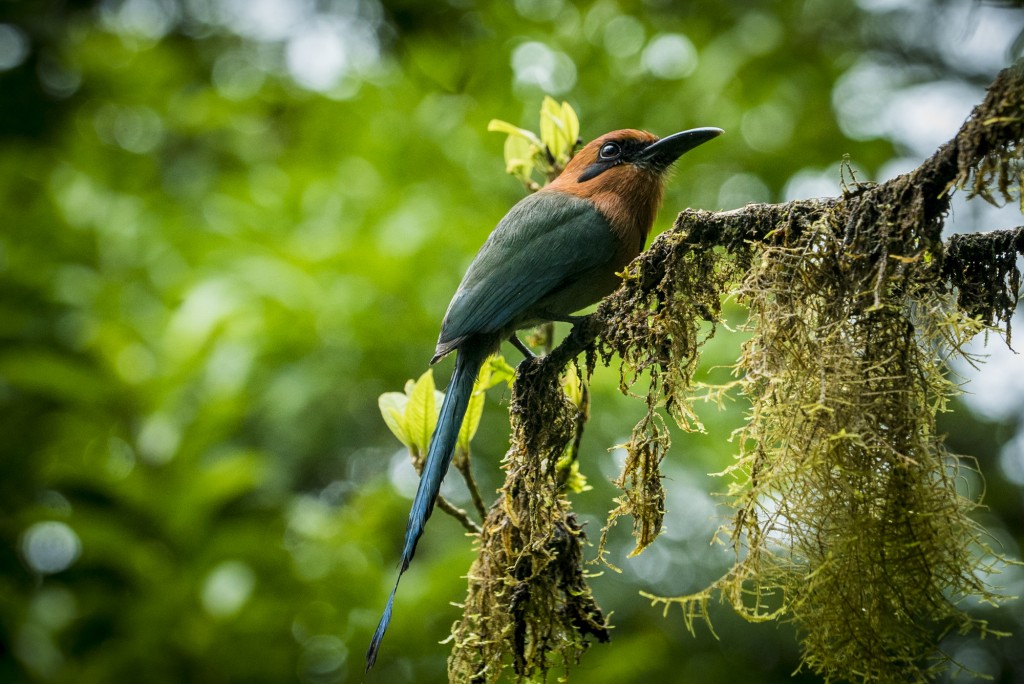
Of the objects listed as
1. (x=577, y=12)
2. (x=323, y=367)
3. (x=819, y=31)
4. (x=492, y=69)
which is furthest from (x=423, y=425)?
(x=819, y=31)

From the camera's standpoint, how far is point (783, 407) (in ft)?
6.80

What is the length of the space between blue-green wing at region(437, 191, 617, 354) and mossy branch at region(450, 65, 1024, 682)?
0.64 m

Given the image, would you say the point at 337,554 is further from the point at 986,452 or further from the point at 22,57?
the point at 22,57

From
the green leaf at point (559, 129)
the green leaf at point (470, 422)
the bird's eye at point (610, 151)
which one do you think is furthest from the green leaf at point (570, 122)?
the green leaf at point (470, 422)

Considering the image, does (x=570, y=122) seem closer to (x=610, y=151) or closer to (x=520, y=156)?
(x=520, y=156)

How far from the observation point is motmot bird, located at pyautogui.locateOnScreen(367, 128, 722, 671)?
2959mm

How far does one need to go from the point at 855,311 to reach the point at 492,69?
3.46 metres

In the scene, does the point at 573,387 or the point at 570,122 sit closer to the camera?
the point at 573,387

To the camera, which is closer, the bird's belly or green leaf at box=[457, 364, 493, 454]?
green leaf at box=[457, 364, 493, 454]

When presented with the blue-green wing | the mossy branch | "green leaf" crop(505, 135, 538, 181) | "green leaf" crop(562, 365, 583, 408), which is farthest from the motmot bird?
the mossy branch

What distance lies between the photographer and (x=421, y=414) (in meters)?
2.59

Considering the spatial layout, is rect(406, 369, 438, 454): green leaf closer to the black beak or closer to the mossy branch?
the mossy branch

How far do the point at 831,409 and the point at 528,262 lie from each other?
1.37 m

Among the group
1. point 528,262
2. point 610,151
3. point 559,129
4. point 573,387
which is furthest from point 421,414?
point 610,151
